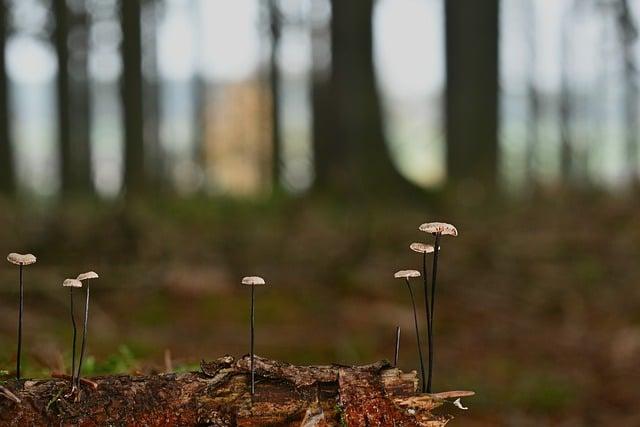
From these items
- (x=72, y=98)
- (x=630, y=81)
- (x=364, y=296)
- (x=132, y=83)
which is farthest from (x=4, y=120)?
(x=630, y=81)

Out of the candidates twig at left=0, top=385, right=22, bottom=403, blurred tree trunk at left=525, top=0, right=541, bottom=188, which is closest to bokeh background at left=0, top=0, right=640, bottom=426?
twig at left=0, top=385, right=22, bottom=403

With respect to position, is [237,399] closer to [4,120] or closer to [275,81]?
[4,120]

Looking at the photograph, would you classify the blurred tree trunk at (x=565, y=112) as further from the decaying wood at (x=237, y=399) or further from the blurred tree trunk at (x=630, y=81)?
the decaying wood at (x=237, y=399)

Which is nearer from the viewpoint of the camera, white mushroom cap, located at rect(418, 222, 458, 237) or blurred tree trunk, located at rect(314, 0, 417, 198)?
white mushroom cap, located at rect(418, 222, 458, 237)

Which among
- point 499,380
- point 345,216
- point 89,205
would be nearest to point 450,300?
point 499,380

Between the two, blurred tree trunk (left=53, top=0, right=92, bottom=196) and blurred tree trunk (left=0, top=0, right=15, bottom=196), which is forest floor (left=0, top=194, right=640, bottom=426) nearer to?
blurred tree trunk (left=0, top=0, right=15, bottom=196)

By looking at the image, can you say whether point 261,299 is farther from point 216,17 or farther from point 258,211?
point 216,17
